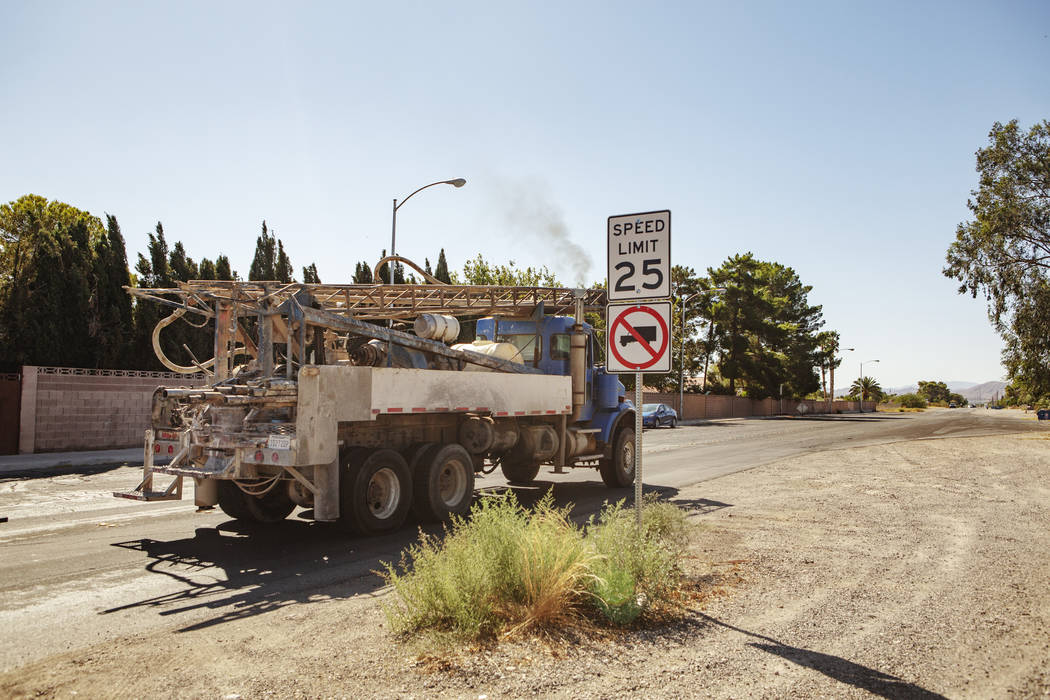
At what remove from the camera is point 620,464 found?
45.2 ft

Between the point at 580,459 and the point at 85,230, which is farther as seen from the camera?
the point at 85,230

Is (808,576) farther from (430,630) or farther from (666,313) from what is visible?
(430,630)

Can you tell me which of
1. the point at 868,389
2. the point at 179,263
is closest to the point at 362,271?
the point at 179,263

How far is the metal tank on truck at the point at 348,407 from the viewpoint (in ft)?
26.1

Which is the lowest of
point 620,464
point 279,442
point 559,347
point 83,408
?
point 620,464

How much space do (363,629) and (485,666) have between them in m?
1.25

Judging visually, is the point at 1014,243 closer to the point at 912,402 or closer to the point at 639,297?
the point at 639,297

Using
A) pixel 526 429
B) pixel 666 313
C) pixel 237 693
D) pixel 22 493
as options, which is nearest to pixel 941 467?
pixel 526 429

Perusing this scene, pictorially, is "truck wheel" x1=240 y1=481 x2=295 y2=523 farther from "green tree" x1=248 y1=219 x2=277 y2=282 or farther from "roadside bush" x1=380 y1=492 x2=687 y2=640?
"green tree" x1=248 y1=219 x2=277 y2=282

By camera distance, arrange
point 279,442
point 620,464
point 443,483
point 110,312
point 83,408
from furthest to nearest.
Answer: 1. point 110,312
2. point 83,408
3. point 620,464
4. point 443,483
5. point 279,442

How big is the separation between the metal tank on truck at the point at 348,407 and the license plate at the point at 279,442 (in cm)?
2

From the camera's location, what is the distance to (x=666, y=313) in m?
6.23

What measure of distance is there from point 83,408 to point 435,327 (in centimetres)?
1547

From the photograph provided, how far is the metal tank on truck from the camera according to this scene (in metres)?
7.95
